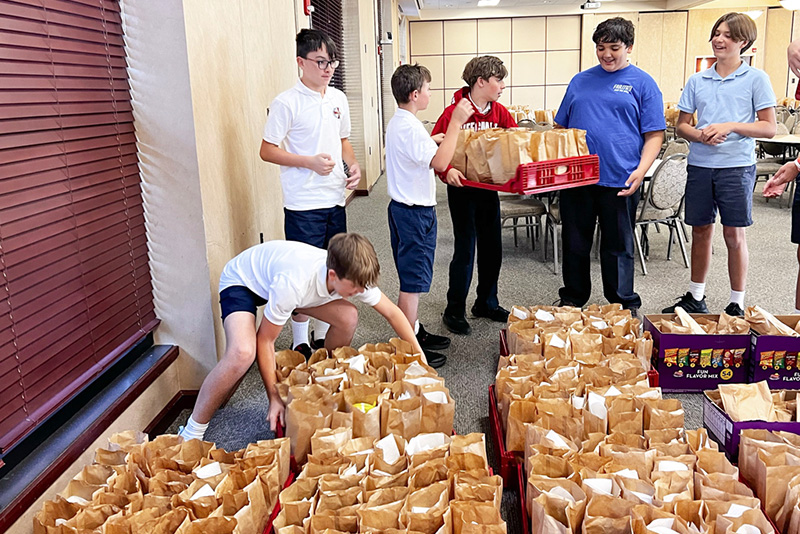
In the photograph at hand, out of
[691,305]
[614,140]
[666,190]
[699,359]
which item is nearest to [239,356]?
[699,359]

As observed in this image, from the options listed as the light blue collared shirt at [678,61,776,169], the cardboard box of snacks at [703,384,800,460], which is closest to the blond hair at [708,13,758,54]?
the light blue collared shirt at [678,61,776,169]

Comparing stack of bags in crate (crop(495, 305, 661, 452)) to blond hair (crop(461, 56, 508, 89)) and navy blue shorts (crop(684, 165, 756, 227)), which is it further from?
blond hair (crop(461, 56, 508, 89))

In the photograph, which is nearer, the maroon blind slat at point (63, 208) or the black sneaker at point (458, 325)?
the maroon blind slat at point (63, 208)

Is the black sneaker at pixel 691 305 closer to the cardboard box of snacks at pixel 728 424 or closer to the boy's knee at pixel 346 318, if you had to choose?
the cardboard box of snacks at pixel 728 424

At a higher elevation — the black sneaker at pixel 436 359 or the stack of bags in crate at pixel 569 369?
the stack of bags in crate at pixel 569 369

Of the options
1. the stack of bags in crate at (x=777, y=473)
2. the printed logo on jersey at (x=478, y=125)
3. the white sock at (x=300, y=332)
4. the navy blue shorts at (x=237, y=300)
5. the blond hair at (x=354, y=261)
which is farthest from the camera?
the printed logo on jersey at (x=478, y=125)

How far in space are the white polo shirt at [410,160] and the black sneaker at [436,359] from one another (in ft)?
2.48

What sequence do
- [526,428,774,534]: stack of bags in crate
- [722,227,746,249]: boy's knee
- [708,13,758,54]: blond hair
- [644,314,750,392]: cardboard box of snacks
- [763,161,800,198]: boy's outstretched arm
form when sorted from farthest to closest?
[722,227,746,249]: boy's knee < [708,13,758,54]: blond hair < [763,161,800,198]: boy's outstretched arm < [644,314,750,392]: cardboard box of snacks < [526,428,774,534]: stack of bags in crate

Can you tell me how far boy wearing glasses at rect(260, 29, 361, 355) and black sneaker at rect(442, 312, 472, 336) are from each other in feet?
2.74

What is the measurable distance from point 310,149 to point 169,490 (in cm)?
175

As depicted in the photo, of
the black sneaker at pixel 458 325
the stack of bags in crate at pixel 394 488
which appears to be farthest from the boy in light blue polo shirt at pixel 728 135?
the stack of bags in crate at pixel 394 488

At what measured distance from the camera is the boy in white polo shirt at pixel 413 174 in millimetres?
2910

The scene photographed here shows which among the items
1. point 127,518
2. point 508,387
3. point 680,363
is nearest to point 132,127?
point 127,518

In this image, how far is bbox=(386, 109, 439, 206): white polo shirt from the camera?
9.55 feet
